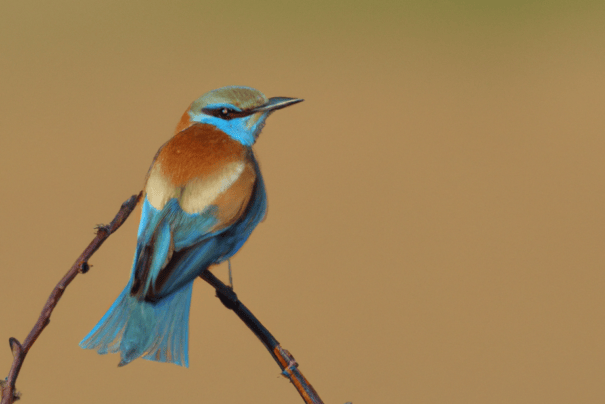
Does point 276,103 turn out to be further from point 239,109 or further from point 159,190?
point 159,190

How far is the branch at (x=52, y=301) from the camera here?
15.1 inches

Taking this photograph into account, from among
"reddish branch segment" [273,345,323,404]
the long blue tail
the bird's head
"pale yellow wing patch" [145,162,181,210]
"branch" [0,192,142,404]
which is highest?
the bird's head

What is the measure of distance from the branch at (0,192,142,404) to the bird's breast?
8 centimetres

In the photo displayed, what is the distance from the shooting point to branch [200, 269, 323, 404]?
468 millimetres

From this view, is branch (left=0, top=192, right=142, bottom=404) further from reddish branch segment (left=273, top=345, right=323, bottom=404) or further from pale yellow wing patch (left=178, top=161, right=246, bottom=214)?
reddish branch segment (left=273, top=345, right=323, bottom=404)

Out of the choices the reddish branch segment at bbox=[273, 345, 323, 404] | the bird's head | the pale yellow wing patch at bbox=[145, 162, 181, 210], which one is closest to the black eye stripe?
the bird's head

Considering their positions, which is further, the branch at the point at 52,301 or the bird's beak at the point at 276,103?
the bird's beak at the point at 276,103

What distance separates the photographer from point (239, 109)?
63cm

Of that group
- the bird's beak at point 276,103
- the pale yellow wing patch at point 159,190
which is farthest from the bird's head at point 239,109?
the pale yellow wing patch at point 159,190

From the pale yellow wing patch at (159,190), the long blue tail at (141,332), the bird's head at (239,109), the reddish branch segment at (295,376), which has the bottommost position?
the reddish branch segment at (295,376)

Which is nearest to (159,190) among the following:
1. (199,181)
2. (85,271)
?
(199,181)

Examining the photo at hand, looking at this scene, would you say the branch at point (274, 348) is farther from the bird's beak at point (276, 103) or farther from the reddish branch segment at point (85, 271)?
the bird's beak at point (276, 103)

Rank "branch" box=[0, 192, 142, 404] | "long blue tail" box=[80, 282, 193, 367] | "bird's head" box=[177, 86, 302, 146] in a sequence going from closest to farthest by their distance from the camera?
"branch" box=[0, 192, 142, 404] → "long blue tail" box=[80, 282, 193, 367] → "bird's head" box=[177, 86, 302, 146]

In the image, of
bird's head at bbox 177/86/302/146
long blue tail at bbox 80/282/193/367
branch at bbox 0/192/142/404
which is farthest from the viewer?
bird's head at bbox 177/86/302/146
